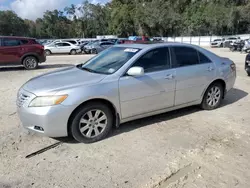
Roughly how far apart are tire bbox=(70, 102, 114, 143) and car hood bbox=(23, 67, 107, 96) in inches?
16.2

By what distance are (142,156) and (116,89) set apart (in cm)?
119

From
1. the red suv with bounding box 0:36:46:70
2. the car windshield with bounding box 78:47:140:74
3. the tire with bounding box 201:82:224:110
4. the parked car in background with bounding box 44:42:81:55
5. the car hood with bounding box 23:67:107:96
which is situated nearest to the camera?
the car hood with bounding box 23:67:107:96

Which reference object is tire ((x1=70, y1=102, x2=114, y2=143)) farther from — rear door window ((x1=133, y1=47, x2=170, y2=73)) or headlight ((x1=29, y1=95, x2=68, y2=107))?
rear door window ((x1=133, y1=47, x2=170, y2=73))

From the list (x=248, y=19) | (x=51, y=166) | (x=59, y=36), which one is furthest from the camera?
(x=59, y=36)

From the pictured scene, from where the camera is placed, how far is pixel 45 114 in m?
3.95

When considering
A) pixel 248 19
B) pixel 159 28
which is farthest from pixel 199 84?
pixel 159 28

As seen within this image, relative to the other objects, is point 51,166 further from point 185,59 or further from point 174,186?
point 185,59

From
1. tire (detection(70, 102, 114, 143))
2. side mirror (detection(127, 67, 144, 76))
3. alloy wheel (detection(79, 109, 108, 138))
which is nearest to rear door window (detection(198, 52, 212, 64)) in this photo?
side mirror (detection(127, 67, 144, 76))

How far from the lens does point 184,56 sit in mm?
5453

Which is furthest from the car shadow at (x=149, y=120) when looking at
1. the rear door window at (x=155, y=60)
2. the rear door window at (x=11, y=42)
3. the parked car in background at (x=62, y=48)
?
the parked car in background at (x=62, y=48)

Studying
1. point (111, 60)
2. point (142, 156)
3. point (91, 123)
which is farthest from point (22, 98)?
point (142, 156)

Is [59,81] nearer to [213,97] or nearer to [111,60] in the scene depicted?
[111,60]

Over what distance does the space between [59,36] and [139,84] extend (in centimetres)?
8739

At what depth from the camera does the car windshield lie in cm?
473
